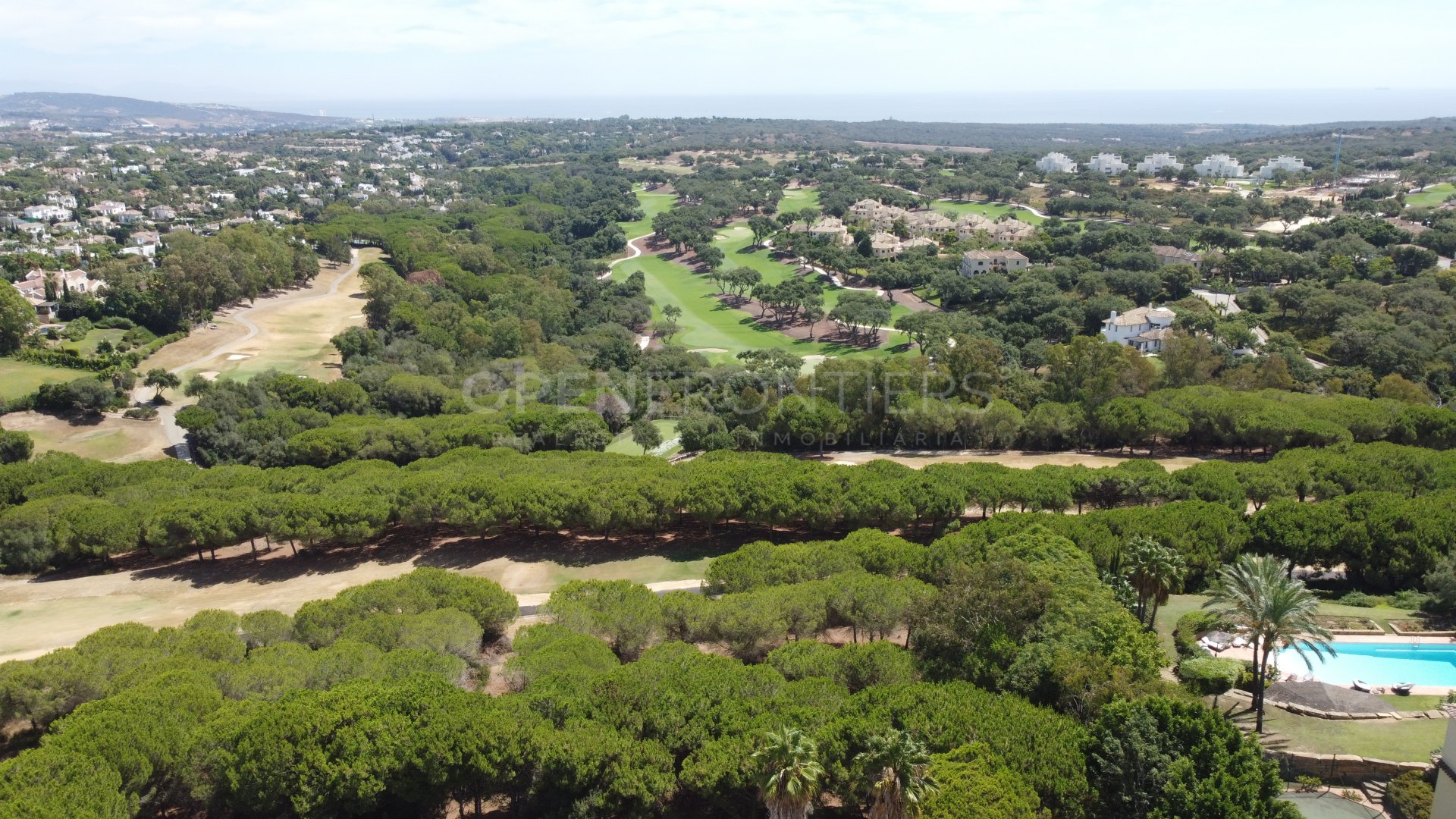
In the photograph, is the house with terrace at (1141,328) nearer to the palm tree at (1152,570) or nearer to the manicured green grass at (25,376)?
the palm tree at (1152,570)

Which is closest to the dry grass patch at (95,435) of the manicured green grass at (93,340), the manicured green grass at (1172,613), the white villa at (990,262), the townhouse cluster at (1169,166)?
the manicured green grass at (93,340)

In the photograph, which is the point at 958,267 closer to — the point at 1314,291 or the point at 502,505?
the point at 1314,291

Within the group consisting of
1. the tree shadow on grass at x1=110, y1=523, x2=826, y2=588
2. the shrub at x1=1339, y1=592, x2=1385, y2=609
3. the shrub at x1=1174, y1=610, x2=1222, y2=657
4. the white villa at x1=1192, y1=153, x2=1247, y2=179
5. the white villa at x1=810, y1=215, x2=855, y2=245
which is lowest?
the tree shadow on grass at x1=110, y1=523, x2=826, y2=588

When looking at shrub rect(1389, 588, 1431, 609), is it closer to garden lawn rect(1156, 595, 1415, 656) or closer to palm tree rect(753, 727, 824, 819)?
garden lawn rect(1156, 595, 1415, 656)

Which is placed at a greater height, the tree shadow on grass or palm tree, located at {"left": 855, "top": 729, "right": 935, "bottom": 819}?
palm tree, located at {"left": 855, "top": 729, "right": 935, "bottom": 819}

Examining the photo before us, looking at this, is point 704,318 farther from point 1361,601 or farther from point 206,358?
point 1361,601

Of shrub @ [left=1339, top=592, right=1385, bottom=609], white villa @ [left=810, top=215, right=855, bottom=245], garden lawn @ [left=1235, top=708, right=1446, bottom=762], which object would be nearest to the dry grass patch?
garden lawn @ [left=1235, top=708, right=1446, bottom=762]

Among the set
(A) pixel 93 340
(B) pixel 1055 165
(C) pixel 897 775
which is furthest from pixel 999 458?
(B) pixel 1055 165
